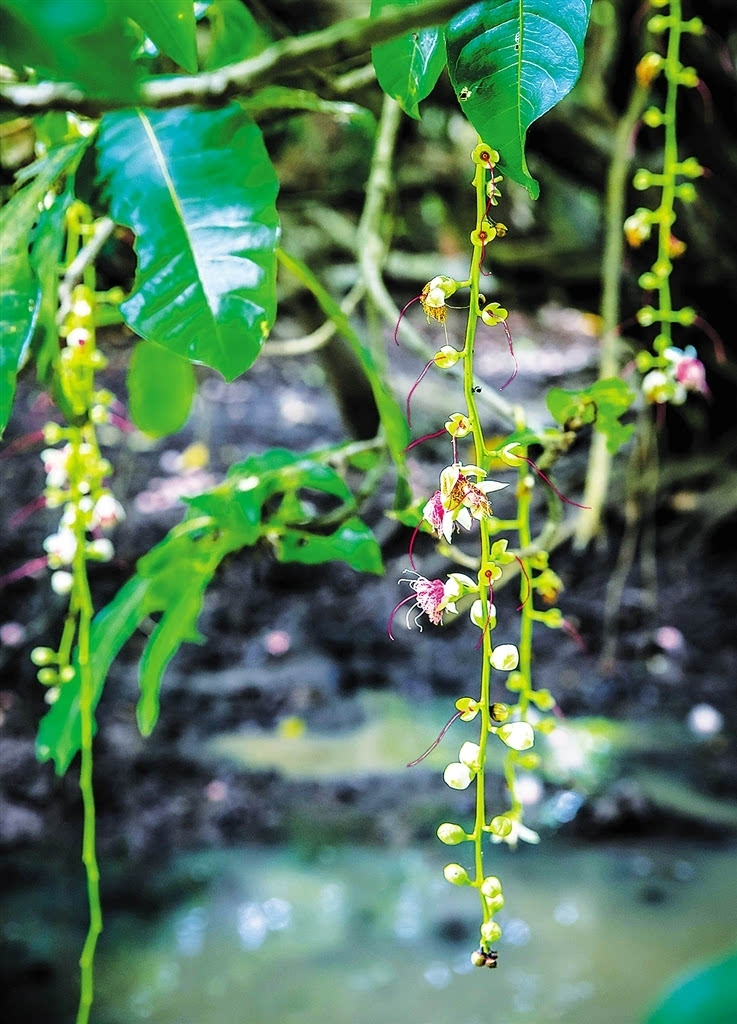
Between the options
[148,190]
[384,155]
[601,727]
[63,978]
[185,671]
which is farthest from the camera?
[185,671]

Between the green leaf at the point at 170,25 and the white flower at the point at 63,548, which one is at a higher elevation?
the green leaf at the point at 170,25

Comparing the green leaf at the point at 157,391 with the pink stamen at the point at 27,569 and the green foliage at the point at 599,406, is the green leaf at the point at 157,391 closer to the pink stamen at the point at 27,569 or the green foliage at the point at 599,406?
the pink stamen at the point at 27,569

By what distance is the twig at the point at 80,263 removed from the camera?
68 centimetres

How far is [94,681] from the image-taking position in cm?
64

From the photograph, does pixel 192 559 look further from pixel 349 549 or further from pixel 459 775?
pixel 459 775

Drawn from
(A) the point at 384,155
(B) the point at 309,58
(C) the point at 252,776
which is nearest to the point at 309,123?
(A) the point at 384,155

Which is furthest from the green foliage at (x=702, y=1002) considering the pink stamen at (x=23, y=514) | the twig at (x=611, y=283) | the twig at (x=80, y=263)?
the pink stamen at (x=23, y=514)

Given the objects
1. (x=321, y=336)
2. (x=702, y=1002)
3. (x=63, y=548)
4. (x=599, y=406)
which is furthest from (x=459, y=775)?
(x=321, y=336)

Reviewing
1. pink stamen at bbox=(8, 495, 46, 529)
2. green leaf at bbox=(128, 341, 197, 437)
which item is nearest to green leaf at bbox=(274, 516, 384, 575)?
green leaf at bbox=(128, 341, 197, 437)

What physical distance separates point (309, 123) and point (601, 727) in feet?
4.58

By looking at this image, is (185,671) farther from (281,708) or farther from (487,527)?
(487,527)

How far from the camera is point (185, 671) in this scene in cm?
205

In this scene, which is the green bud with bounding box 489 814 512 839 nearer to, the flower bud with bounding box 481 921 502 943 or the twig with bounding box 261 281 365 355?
the flower bud with bounding box 481 921 502 943

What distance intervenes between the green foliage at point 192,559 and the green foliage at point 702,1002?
0.36m
